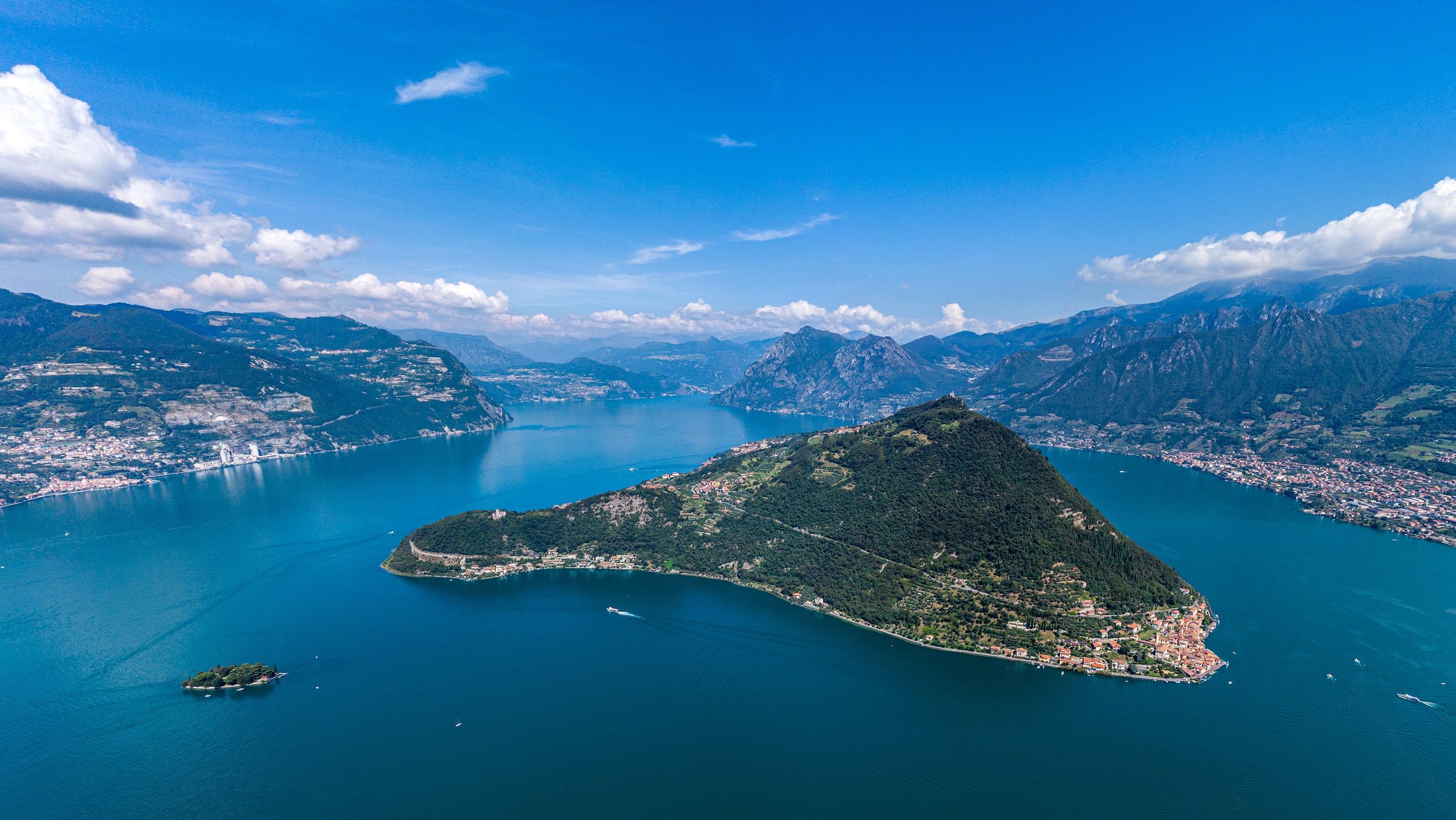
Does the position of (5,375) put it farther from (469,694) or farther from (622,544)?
(469,694)

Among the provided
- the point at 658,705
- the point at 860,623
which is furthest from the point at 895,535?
the point at 658,705

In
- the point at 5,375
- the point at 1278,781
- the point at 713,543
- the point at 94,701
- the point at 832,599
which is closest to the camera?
the point at 1278,781

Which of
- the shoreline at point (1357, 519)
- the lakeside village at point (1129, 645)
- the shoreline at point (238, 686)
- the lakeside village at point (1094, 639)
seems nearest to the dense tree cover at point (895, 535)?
the lakeside village at point (1094, 639)

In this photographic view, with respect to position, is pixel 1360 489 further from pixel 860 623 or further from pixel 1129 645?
pixel 860 623

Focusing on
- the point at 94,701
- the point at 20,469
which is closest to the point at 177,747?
the point at 94,701

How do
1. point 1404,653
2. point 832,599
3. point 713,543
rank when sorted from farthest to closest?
point 713,543
point 832,599
point 1404,653

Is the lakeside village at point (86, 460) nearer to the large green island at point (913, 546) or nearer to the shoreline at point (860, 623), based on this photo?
the shoreline at point (860, 623)

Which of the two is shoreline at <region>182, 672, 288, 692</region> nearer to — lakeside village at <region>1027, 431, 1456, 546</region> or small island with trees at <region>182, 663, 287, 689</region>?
small island with trees at <region>182, 663, 287, 689</region>
